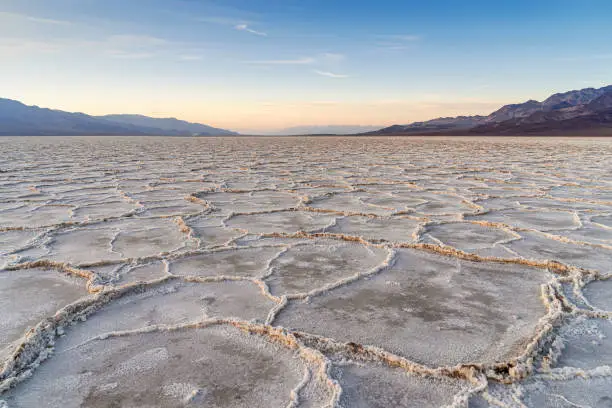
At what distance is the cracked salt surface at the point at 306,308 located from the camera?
1.11 m

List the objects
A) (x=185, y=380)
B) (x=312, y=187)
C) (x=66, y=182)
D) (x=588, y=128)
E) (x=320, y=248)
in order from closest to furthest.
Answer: (x=185, y=380) < (x=320, y=248) < (x=312, y=187) < (x=66, y=182) < (x=588, y=128)

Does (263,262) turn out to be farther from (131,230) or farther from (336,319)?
(131,230)

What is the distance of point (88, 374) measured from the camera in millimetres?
1180

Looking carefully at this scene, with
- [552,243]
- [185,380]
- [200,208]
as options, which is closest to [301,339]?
[185,380]

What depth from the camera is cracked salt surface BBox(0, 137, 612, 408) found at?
111cm

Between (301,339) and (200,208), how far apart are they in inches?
97.3

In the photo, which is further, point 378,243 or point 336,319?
point 378,243

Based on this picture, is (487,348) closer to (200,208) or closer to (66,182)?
(200,208)

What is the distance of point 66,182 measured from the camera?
5574mm

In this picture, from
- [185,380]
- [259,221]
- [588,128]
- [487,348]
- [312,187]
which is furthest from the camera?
[588,128]

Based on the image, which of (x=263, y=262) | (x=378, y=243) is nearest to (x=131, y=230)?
(x=263, y=262)

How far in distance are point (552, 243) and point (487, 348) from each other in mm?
1459

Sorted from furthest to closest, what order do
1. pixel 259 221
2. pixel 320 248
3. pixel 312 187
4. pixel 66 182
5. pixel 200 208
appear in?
pixel 66 182 → pixel 312 187 → pixel 200 208 → pixel 259 221 → pixel 320 248

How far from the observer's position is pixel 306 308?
5.26ft
